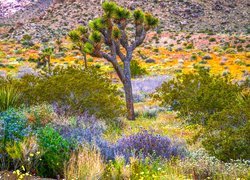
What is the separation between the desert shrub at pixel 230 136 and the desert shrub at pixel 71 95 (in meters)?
4.25

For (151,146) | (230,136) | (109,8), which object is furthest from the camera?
(109,8)

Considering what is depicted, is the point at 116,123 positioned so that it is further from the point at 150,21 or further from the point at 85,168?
the point at 85,168

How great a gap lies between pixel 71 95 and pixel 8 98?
225 cm

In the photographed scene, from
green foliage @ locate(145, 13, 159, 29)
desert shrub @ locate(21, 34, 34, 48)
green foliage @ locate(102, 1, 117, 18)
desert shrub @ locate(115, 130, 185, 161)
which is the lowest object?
desert shrub @ locate(21, 34, 34, 48)

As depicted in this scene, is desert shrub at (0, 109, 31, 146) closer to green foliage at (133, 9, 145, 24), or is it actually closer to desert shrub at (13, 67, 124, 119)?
desert shrub at (13, 67, 124, 119)

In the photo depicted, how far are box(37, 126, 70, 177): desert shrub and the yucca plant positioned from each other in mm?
4678

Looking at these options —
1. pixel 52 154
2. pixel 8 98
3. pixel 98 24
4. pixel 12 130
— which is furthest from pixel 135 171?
pixel 98 24

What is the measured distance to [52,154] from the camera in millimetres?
6672

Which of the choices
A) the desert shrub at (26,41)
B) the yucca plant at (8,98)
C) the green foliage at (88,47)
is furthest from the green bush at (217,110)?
the desert shrub at (26,41)

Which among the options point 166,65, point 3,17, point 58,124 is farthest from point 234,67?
point 3,17

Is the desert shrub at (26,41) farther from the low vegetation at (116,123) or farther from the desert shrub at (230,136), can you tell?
the desert shrub at (230,136)

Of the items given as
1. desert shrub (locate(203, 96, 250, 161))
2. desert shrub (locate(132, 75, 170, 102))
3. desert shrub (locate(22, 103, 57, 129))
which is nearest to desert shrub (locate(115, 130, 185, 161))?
desert shrub (locate(203, 96, 250, 161))

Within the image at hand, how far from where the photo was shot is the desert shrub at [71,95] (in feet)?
41.1

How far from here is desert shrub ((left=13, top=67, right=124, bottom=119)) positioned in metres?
12.5
